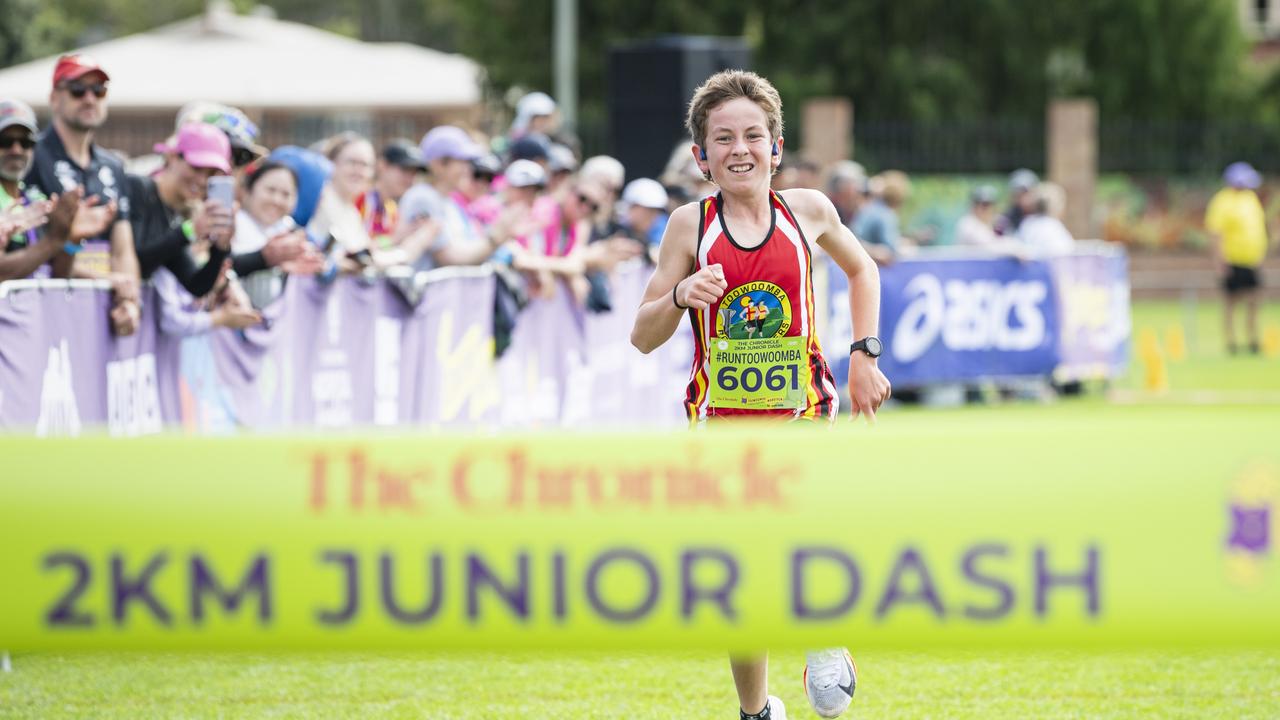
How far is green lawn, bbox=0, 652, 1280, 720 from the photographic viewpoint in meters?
6.76

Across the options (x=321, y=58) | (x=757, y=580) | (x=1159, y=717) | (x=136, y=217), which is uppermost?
(x=321, y=58)

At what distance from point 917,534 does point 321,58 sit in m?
30.6

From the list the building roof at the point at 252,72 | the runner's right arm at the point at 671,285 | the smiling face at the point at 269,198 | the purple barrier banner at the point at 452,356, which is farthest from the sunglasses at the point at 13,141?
the building roof at the point at 252,72

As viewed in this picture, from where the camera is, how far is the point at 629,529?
12.4 feet

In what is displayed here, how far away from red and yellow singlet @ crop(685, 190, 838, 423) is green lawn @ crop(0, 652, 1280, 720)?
46.1 inches

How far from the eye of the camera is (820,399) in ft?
20.1

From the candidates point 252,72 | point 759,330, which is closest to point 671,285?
point 759,330

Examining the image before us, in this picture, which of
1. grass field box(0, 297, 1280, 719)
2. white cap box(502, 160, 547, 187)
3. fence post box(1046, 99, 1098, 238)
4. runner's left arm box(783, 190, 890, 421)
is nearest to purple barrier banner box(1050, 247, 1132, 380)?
white cap box(502, 160, 547, 187)

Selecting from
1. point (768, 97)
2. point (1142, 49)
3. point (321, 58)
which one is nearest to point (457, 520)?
point (768, 97)

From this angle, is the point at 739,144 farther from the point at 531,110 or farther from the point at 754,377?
the point at 531,110

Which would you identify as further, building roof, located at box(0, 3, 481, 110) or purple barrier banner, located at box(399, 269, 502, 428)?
building roof, located at box(0, 3, 481, 110)

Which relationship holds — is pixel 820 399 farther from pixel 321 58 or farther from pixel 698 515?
pixel 321 58

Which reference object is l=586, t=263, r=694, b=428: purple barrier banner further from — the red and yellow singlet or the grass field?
the red and yellow singlet

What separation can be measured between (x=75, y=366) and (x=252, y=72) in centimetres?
2579
